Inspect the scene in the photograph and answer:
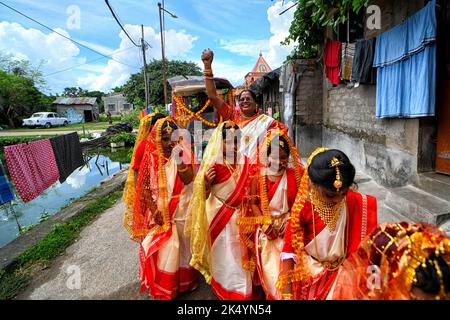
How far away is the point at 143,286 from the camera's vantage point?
263 centimetres

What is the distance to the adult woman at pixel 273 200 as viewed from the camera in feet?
6.72

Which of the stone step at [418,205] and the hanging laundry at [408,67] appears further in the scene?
the hanging laundry at [408,67]

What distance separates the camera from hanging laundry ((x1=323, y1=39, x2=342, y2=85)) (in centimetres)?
606

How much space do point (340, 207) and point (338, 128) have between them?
18.8 ft

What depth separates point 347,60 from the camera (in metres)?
5.71

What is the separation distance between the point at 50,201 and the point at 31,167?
2511mm

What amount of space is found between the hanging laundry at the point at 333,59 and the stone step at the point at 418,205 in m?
3.37

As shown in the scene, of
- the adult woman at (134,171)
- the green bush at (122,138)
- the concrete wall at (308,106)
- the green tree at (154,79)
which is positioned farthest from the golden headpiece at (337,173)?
the green tree at (154,79)

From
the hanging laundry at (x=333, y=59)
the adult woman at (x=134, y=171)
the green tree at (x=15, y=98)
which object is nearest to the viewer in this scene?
the adult woman at (x=134, y=171)

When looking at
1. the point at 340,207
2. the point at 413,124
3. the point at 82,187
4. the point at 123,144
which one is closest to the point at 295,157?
the point at 340,207

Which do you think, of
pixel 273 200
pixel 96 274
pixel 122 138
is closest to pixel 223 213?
pixel 273 200

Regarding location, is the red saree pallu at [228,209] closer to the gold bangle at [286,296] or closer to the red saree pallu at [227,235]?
the red saree pallu at [227,235]

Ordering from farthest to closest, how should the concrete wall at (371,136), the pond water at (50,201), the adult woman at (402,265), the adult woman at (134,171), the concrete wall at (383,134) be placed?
the pond water at (50,201) → the concrete wall at (371,136) → the concrete wall at (383,134) → the adult woman at (134,171) → the adult woman at (402,265)

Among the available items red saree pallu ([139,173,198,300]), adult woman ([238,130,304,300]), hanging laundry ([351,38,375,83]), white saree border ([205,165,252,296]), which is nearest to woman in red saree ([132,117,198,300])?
red saree pallu ([139,173,198,300])
